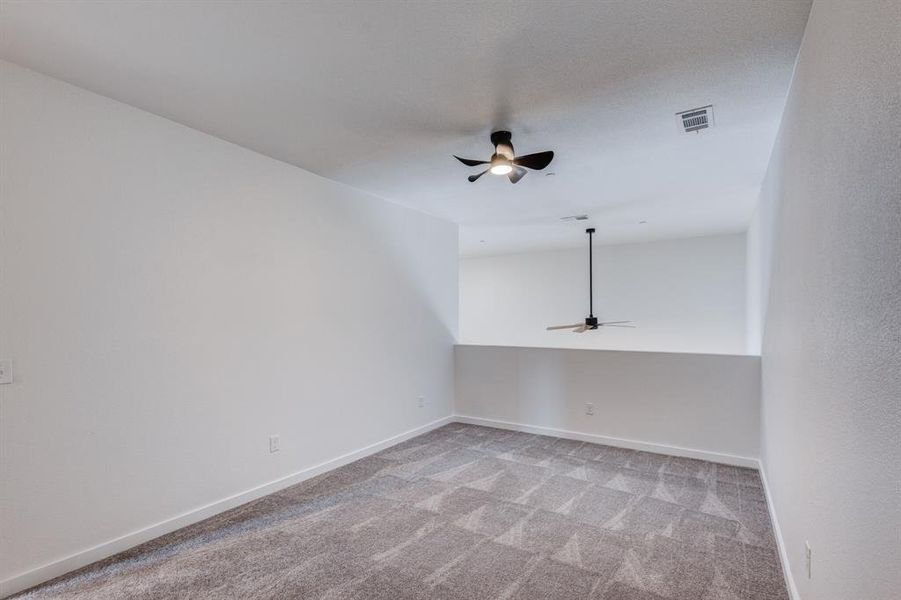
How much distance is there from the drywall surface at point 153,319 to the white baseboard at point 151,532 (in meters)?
0.05

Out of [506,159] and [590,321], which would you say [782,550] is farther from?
[590,321]

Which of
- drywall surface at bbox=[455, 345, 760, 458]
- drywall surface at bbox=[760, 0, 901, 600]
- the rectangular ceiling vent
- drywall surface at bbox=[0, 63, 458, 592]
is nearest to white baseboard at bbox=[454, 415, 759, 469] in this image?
drywall surface at bbox=[455, 345, 760, 458]

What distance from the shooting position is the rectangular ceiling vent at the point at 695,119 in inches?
105

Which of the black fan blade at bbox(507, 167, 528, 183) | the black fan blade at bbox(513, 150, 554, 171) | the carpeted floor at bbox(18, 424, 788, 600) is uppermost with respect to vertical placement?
the black fan blade at bbox(513, 150, 554, 171)

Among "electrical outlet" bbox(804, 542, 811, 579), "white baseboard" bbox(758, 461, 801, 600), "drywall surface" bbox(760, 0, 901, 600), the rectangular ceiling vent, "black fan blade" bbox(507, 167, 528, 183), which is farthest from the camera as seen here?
"black fan blade" bbox(507, 167, 528, 183)

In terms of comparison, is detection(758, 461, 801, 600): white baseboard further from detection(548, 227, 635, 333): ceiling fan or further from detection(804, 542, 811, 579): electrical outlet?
detection(548, 227, 635, 333): ceiling fan

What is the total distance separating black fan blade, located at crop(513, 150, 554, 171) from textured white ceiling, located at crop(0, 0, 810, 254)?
20 centimetres

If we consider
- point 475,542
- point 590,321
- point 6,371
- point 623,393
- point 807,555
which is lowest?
point 475,542

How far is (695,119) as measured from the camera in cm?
277

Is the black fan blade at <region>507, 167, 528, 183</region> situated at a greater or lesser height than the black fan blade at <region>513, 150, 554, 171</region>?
lesser

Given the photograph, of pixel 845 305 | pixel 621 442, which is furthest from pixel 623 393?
pixel 845 305

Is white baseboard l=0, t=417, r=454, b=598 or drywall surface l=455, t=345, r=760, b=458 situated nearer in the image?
white baseboard l=0, t=417, r=454, b=598

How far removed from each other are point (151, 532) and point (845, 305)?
3565 millimetres

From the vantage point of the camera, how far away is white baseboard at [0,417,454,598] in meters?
2.23
